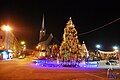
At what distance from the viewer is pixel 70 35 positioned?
5694cm

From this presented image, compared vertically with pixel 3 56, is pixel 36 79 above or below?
below

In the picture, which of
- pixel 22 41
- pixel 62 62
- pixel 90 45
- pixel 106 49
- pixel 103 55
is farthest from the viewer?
pixel 22 41

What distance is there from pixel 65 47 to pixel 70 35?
254cm

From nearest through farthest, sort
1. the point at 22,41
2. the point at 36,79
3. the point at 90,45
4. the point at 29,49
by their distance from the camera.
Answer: the point at 36,79 < the point at 90,45 < the point at 22,41 < the point at 29,49

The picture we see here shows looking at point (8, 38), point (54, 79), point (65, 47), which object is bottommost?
point (54, 79)

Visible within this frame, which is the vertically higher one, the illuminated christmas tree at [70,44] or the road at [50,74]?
the illuminated christmas tree at [70,44]

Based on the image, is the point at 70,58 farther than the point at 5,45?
No

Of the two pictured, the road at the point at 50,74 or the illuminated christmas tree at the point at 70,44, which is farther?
the illuminated christmas tree at the point at 70,44

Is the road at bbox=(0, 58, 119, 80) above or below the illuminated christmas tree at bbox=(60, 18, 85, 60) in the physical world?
below

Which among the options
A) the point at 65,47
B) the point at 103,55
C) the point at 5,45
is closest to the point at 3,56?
the point at 5,45

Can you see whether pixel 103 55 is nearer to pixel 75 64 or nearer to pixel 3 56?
pixel 3 56

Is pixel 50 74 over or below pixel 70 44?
below

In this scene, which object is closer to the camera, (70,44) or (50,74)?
(50,74)

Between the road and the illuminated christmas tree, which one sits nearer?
the road
